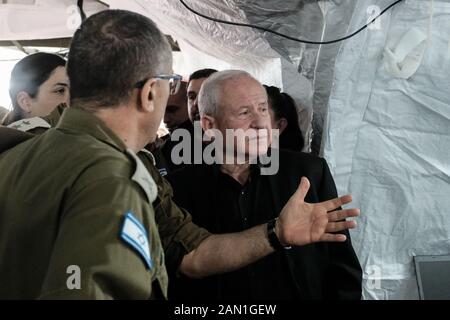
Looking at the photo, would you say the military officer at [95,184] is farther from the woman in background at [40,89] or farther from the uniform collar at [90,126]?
the woman in background at [40,89]

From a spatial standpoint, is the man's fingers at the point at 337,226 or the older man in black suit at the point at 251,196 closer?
the man's fingers at the point at 337,226

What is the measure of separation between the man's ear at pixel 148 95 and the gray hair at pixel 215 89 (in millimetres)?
671

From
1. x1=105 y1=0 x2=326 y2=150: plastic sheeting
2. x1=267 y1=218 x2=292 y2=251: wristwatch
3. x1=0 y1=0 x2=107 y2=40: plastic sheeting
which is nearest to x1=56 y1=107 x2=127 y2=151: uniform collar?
x1=267 y1=218 x2=292 y2=251: wristwatch

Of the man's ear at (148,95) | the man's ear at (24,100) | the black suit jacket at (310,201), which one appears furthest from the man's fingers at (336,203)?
the man's ear at (24,100)

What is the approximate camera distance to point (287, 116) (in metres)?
1.86

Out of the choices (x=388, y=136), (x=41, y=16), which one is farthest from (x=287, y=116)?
(x=41, y=16)

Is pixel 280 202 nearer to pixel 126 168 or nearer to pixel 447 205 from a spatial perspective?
pixel 447 205

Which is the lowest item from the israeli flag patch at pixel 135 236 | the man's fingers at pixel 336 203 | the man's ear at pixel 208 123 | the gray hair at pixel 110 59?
the man's fingers at pixel 336 203

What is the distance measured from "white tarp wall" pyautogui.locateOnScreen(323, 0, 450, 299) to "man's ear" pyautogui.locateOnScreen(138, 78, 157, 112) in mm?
723

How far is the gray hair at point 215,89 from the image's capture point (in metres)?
1.53

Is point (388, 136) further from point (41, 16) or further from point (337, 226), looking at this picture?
point (41, 16)

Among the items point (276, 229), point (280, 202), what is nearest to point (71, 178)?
point (276, 229)

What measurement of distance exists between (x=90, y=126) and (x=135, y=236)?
24cm

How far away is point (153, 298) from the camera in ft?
2.67
